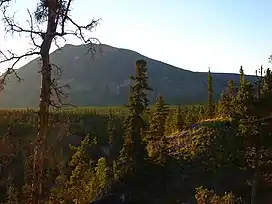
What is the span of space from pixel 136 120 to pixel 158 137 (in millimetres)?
17648

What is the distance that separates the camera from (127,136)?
143 feet

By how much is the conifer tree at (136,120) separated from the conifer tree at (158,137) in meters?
6.62

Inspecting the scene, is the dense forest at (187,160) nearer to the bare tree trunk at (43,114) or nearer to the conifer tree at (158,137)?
the conifer tree at (158,137)

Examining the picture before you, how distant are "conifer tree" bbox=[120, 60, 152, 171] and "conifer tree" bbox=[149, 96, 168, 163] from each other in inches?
260

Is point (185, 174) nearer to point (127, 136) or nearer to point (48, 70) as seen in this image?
point (127, 136)

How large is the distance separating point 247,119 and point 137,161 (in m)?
15.6

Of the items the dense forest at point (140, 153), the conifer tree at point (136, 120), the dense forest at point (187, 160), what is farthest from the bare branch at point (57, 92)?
the conifer tree at point (136, 120)

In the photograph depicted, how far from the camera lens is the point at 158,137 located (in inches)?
2366

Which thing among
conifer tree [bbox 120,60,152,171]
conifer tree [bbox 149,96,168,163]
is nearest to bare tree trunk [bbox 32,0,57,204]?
conifer tree [bbox 120,60,152,171]

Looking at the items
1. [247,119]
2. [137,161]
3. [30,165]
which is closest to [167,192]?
[137,161]

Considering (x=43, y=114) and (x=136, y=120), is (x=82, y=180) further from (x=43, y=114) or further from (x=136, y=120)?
(x=43, y=114)

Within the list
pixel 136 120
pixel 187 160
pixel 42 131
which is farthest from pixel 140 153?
pixel 42 131

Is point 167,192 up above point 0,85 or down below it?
below

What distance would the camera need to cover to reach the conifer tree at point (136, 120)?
4259 centimetres
